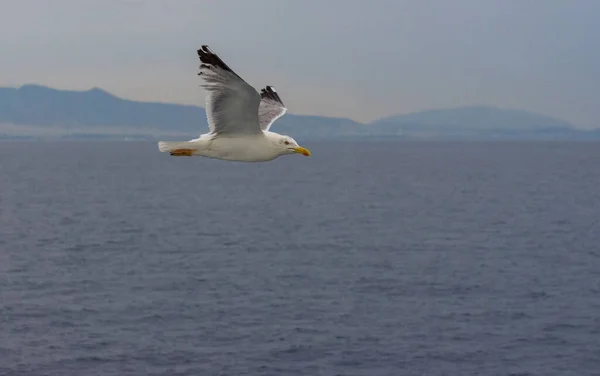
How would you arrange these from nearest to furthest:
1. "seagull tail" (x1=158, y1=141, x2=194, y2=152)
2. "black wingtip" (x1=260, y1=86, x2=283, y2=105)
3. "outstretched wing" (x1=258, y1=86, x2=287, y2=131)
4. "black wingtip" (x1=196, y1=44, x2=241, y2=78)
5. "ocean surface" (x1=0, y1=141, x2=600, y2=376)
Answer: "black wingtip" (x1=196, y1=44, x2=241, y2=78)
"seagull tail" (x1=158, y1=141, x2=194, y2=152)
"outstretched wing" (x1=258, y1=86, x2=287, y2=131)
"black wingtip" (x1=260, y1=86, x2=283, y2=105)
"ocean surface" (x1=0, y1=141, x2=600, y2=376)

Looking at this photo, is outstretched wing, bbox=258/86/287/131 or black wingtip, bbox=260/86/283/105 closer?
outstretched wing, bbox=258/86/287/131

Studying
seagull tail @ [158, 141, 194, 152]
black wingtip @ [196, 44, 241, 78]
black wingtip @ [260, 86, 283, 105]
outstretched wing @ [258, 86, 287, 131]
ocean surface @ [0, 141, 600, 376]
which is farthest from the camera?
ocean surface @ [0, 141, 600, 376]

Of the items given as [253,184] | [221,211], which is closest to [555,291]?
[221,211]

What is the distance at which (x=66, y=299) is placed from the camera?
61.8m

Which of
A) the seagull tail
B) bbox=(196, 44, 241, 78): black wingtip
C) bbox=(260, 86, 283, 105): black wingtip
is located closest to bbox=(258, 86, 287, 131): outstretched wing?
bbox=(260, 86, 283, 105): black wingtip

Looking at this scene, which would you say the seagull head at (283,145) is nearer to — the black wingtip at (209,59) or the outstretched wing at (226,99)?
the outstretched wing at (226,99)

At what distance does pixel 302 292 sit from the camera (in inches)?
2445

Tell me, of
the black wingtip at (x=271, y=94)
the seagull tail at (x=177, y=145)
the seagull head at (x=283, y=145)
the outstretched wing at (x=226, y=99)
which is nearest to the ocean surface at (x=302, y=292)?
the black wingtip at (x=271, y=94)

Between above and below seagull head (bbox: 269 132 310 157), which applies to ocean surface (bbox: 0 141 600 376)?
below

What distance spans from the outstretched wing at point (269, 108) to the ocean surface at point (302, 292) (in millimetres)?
26998

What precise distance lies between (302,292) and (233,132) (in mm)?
47495

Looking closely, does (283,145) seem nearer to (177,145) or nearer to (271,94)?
(177,145)

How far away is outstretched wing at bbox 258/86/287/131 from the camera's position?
1920 centimetres

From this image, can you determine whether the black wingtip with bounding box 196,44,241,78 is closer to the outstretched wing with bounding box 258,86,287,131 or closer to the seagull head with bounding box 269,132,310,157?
the seagull head with bounding box 269,132,310,157
